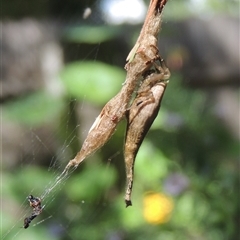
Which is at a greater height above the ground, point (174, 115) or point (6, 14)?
point (6, 14)

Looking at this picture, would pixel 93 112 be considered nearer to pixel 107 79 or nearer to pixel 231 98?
pixel 107 79

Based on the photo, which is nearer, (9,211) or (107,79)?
(9,211)

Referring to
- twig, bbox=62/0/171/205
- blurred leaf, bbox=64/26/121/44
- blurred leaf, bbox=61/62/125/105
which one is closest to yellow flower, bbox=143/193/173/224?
blurred leaf, bbox=61/62/125/105

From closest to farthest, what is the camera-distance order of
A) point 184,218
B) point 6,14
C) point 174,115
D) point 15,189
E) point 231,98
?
point 15,189
point 184,218
point 6,14
point 174,115
point 231,98

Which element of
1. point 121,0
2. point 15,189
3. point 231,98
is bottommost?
point 231,98

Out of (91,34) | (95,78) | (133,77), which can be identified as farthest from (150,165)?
(133,77)

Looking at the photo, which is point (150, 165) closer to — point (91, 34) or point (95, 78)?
point (95, 78)

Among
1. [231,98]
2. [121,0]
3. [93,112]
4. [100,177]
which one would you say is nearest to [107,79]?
[93,112]

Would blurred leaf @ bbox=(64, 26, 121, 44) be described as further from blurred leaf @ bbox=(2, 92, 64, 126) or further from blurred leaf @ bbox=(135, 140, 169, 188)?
blurred leaf @ bbox=(135, 140, 169, 188)
